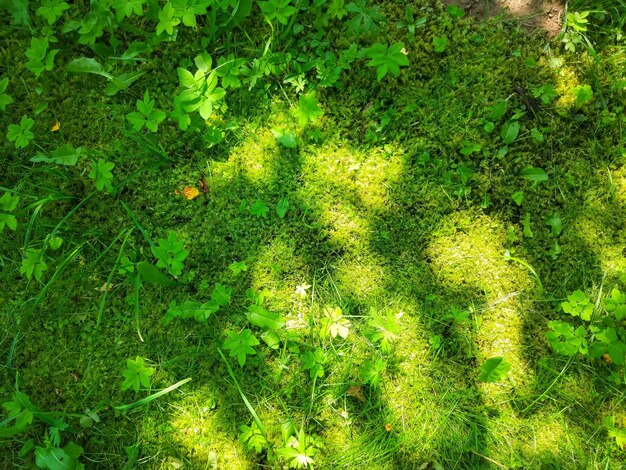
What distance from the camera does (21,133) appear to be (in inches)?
112

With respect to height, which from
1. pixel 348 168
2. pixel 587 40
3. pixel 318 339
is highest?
pixel 587 40

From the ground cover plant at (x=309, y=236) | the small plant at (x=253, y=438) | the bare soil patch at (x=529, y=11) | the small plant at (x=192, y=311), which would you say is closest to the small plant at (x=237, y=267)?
the ground cover plant at (x=309, y=236)

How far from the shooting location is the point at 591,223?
2.82m

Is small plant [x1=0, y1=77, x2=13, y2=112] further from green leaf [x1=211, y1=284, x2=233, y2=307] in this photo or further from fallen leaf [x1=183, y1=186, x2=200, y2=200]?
green leaf [x1=211, y1=284, x2=233, y2=307]

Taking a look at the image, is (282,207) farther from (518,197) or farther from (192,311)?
(518,197)

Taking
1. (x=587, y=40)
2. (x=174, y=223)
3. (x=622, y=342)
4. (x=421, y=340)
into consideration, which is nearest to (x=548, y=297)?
(x=622, y=342)

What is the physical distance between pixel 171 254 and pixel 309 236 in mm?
884

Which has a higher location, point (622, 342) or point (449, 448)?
point (622, 342)

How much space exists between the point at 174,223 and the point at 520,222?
230 centimetres

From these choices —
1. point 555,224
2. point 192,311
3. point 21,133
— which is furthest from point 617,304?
point 21,133

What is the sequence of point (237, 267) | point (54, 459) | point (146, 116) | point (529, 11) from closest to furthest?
1. point (54, 459)
2. point (237, 267)
3. point (146, 116)
4. point (529, 11)

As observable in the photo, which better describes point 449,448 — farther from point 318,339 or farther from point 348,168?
point 348,168

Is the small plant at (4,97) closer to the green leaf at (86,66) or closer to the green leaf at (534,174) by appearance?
the green leaf at (86,66)

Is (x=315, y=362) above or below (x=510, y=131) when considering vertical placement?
below
